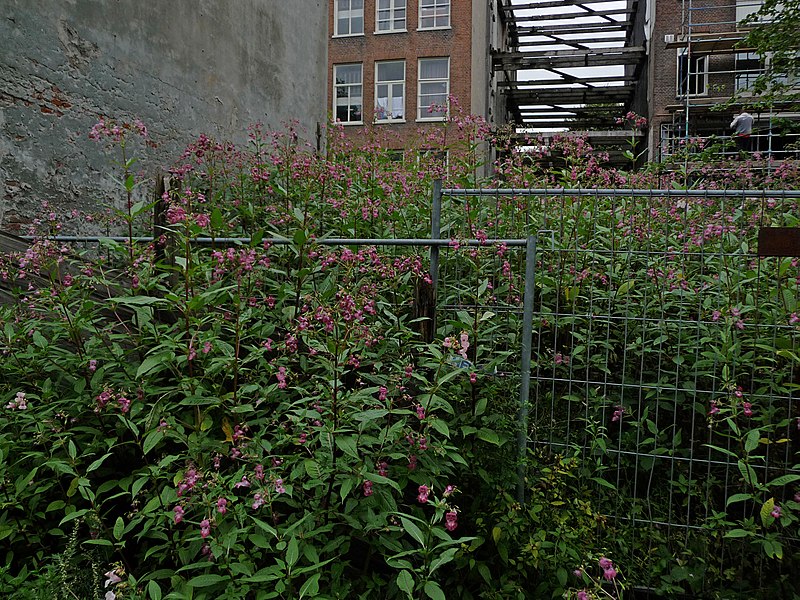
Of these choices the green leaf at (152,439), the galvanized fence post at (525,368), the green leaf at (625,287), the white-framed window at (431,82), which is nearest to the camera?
the green leaf at (152,439)

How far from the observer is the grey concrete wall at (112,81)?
491cm

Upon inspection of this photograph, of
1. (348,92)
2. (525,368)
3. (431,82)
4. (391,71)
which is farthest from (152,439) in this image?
(348,92)

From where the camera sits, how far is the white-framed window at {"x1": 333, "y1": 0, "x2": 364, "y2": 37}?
79.8ft

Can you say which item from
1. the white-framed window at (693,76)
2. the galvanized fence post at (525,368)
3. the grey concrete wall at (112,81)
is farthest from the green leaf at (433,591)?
the white-framed window at (693,76)

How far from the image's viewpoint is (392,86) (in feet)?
77.9

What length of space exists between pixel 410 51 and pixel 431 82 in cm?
151

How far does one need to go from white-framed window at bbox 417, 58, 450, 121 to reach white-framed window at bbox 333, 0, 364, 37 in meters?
3.33

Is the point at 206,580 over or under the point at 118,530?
under

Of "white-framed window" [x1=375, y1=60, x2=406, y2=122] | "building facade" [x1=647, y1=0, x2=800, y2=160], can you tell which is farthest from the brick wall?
"building facade" [x1=647, y1=0, x2=800, y2=160]

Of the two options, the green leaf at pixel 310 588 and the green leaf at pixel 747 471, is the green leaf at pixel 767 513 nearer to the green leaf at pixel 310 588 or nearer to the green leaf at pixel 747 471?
the green leaf at pixel 747 471

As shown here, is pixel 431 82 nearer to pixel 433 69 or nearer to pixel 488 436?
pixel 433 69

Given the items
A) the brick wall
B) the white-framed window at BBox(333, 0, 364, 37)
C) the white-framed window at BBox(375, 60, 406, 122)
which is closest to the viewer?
the brick wall

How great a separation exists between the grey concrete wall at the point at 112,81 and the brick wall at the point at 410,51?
1428 centimetres

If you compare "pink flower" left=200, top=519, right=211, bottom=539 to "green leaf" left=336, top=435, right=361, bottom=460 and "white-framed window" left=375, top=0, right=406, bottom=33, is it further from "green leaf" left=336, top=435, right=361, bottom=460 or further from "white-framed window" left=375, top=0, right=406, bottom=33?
"white-framed window" left=375, top=0, right=406, bottom=33
